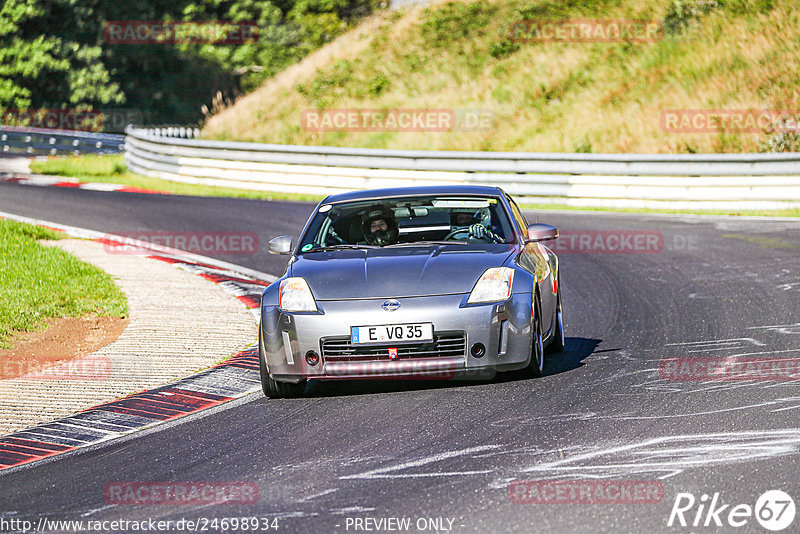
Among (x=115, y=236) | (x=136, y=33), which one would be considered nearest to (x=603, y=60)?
(x=115, y=236)

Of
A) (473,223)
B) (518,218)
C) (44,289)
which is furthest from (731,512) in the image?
(44,289)

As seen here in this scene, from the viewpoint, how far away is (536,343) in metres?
7.87

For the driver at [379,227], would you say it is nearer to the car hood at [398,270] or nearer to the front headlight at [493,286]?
the car hood at [398,270]

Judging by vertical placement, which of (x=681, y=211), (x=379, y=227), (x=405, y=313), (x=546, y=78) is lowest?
(x=681, y=211)

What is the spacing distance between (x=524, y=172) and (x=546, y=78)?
1001cm

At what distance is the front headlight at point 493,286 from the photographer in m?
7.56

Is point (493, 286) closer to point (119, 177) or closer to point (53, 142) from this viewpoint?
point (119, 177)

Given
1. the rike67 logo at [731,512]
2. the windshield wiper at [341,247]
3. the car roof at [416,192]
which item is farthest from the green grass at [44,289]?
the rike67 logo at [731,512]

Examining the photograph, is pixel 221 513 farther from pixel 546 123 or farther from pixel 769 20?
pixel 769 20

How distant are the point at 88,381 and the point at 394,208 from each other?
2645mm

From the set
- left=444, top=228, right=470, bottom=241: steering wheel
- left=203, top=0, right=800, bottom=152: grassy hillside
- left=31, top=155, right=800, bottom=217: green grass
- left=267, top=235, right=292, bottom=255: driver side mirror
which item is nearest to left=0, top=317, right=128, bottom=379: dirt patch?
left=267, top=235, right=292, bottom=255: driver side mirror

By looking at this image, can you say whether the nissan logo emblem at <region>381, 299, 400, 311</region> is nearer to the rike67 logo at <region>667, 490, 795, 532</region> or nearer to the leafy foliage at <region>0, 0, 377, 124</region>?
the rike67 logo at <region>667, 490, 795, 532</region>

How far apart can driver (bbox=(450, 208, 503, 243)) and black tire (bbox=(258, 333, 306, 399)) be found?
1741 millimetres

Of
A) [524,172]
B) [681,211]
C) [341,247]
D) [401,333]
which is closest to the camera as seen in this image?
[401,333]
